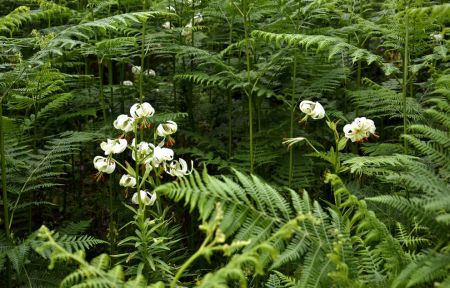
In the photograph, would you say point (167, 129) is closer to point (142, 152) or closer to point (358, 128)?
point (142, 152)

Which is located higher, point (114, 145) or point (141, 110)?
point (141, 110)

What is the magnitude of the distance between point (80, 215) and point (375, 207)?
2.13 m

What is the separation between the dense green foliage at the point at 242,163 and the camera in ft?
5.89

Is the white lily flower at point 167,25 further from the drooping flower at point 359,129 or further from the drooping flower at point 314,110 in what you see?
the drooping flower at point 359,129

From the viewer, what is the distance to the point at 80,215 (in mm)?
3742

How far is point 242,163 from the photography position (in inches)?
139

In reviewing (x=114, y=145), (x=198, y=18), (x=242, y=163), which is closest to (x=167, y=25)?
(x=198, y=18)

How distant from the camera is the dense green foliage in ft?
5.89

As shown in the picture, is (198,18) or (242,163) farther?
(198,18)

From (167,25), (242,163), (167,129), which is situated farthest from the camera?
(167,25)

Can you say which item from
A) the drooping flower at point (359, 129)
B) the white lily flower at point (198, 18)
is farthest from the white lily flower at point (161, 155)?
the white lily flower at point (198, 18)

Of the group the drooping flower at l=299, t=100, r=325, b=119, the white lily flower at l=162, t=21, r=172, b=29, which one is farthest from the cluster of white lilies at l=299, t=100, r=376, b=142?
the white lily flower at l=162, t=21, r=172, b=29

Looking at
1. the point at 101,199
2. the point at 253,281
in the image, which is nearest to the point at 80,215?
the point at 101,199

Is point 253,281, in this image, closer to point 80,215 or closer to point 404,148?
point 404,148
